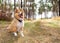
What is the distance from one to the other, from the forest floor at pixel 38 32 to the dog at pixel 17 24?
5cm

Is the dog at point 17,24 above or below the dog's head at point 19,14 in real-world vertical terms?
below

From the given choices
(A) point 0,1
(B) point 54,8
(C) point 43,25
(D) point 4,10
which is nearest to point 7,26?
(D) point 4,10

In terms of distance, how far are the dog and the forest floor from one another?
0.17 feet

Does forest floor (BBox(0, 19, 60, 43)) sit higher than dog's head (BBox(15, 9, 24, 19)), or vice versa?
dog's head (BBox(15, 9, 24, 19))

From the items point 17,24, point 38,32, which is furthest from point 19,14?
point 38,32

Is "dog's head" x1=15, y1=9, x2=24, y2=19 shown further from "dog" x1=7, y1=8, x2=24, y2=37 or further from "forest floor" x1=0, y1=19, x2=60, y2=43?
"forest floor" x1=0, y1=19, x2=60, y2=43

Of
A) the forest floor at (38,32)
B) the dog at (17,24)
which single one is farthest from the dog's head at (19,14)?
the forest floor at (38,32)

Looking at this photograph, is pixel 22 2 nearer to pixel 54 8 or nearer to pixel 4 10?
pixel 4 10

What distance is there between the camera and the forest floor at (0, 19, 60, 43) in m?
1.90

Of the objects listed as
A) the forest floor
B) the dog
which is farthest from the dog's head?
the forest floor

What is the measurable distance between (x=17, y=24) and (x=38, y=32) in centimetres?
29

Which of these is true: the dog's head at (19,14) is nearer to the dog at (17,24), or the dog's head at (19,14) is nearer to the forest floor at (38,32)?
the dog at (17,24)

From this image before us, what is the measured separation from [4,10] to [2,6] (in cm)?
6

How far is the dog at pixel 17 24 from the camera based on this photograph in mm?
1894
